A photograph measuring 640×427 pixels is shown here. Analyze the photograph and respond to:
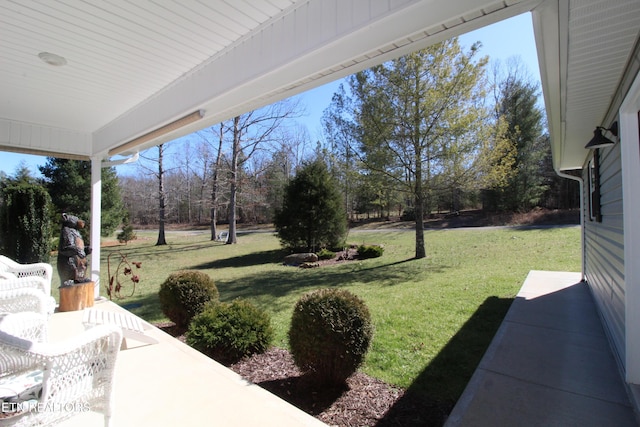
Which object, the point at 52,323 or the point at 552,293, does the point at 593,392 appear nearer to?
the point at 552,293

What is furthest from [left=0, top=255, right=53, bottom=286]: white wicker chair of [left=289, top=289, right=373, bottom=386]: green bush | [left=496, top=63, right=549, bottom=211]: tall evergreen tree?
[left=496, top=63, right=549, bottom=211]: tall evergreen tree

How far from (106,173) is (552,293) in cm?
1741

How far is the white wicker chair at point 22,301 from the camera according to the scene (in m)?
2.66

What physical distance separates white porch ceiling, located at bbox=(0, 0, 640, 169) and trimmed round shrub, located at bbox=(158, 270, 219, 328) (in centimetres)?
195

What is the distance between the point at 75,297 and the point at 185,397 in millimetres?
3538

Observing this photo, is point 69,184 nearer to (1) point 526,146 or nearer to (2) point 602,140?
(2) point 602,140

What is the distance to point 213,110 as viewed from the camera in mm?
3309

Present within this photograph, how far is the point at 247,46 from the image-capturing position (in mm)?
2561

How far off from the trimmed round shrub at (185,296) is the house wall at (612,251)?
4424 millimetres

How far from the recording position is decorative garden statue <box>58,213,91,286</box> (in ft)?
16.1

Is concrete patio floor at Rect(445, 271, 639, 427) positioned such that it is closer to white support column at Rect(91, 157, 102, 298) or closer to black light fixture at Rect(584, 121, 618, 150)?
black light fixture at Rect(584, 121, 618, 150)

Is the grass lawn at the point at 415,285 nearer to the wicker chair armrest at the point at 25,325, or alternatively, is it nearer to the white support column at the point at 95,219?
the white support column at the point at 95,219

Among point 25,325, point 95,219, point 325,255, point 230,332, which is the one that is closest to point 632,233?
point 230,332

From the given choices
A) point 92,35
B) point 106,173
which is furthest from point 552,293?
point 106,173
